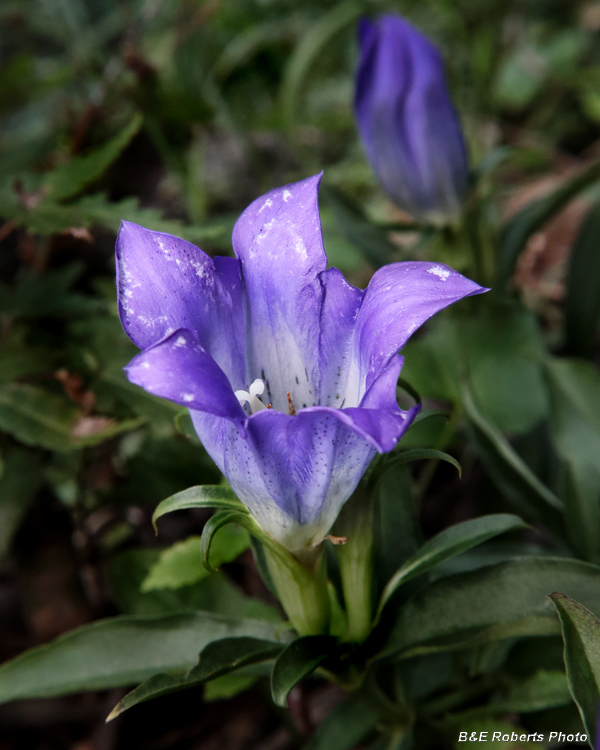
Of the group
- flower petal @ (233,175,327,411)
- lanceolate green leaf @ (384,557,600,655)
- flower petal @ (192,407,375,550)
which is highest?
flower petal @ (233,175,327,411)

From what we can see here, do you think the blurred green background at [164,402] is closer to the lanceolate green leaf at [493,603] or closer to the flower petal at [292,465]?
the flower petal at [292,465]

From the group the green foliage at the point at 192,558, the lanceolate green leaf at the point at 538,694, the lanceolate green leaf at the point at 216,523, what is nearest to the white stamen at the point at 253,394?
the lanceolate green leaf at the point at 216,523

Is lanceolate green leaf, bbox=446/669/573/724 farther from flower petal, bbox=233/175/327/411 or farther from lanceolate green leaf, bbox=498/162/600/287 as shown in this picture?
lanceolate green leaf, bbox=498/162/600/287

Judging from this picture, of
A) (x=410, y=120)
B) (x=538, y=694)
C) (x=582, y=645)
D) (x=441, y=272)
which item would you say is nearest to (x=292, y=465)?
(x=441, y=272)

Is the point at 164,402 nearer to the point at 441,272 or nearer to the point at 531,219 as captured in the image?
the point at 441,272

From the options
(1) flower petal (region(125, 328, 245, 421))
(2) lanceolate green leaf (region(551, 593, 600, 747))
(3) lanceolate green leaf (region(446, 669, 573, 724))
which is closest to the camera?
(1) flower petal (region(125, 328, 245, 421))

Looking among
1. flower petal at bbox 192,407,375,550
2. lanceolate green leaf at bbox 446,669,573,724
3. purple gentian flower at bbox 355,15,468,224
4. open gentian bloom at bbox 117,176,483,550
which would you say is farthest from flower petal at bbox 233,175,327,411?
purple gentian flower at bbox 355,15,468,224
